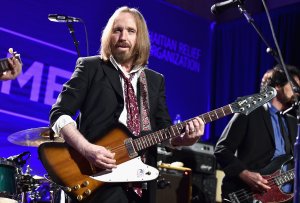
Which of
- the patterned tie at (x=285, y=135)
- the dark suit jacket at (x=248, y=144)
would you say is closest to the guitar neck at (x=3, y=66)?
the dark suit jacket at (x=248, y=144)

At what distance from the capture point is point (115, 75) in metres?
3.40

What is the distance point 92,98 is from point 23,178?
1.95m

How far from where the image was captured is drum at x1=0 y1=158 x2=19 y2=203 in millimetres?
4078

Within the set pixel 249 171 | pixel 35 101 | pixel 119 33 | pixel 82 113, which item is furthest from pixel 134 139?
pixel 35 101

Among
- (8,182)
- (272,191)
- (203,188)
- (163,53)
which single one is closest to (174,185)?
(203,188)

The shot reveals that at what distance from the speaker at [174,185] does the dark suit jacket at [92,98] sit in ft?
7.75

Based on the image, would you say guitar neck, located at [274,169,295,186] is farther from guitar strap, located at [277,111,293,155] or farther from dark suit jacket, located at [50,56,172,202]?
dark suit jacket, located at [50,56,172,202]

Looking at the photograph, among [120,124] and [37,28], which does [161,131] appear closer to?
[120,124]

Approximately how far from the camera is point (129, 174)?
313 cm

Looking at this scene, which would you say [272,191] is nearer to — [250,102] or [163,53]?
[250,102]

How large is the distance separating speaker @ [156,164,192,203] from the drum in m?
1.82

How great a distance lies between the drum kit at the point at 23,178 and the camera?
4148 mm

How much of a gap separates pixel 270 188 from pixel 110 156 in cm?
216

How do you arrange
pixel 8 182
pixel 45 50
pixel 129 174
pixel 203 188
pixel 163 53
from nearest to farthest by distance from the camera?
pixel 129 174, pixel 8 182, pixel 45 50, pixel 203 188, pixel 163 53
